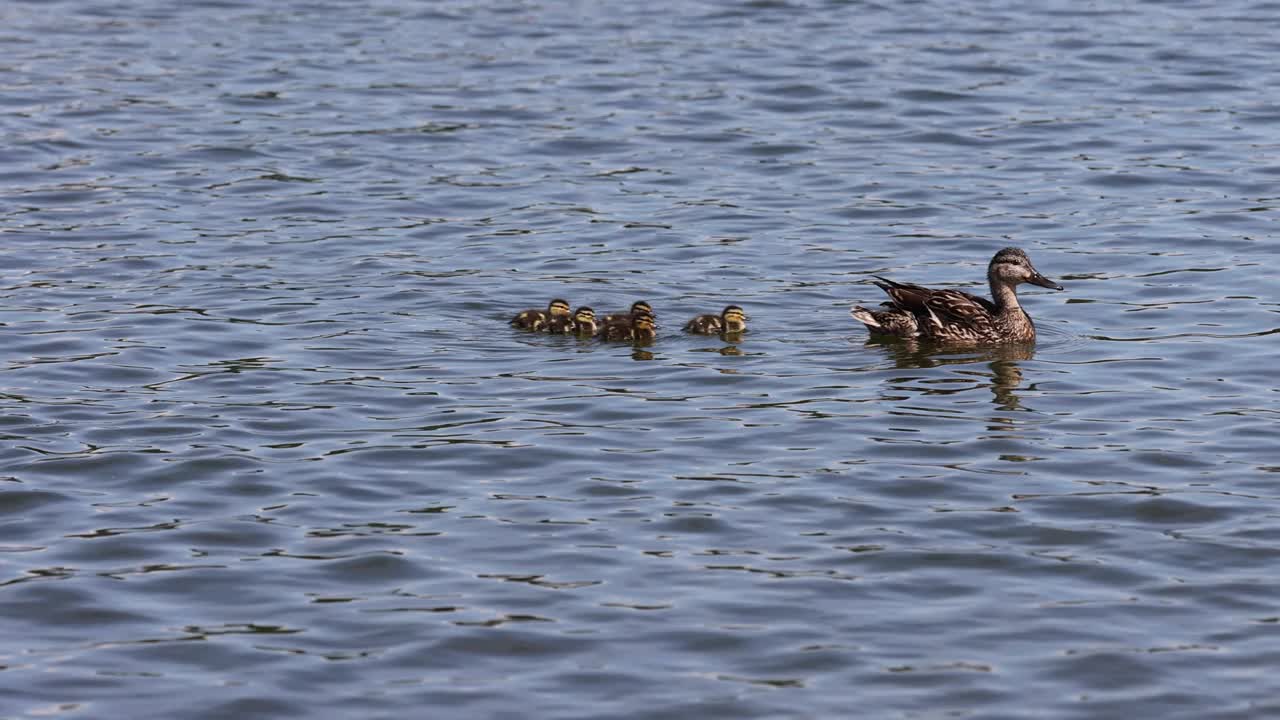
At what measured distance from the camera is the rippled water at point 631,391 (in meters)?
8.13

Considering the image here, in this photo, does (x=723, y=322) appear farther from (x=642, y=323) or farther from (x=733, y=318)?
(x=642, y=323)

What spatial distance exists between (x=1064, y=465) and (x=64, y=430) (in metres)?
5.27

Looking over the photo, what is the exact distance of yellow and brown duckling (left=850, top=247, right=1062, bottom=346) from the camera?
13133 mm

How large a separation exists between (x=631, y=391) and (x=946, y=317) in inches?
95.9

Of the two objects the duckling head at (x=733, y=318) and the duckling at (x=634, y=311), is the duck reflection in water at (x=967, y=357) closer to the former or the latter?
the duckling head at (x=733, y=318)

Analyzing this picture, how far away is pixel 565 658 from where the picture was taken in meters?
8.09

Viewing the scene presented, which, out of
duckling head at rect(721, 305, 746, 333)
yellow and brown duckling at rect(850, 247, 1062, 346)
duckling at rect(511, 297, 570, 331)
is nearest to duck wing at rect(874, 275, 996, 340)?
yellow and brown duckling at rect(850, 247, 1062, 346)

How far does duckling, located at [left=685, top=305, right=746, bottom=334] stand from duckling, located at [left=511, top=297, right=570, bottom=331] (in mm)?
852

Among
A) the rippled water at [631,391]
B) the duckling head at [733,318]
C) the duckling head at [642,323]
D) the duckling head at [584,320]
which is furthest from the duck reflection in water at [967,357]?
the duckling head at [584,320]

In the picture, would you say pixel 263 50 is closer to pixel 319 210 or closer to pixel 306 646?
pixel 319 210

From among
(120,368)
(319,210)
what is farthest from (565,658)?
(319,210)

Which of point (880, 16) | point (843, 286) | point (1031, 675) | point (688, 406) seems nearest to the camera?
point (1031, 675)

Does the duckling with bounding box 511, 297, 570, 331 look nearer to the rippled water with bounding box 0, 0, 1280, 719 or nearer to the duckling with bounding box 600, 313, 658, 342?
the rippled water with bounding box 0, 0, 1280, 719

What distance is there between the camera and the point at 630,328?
1302 centimetres
